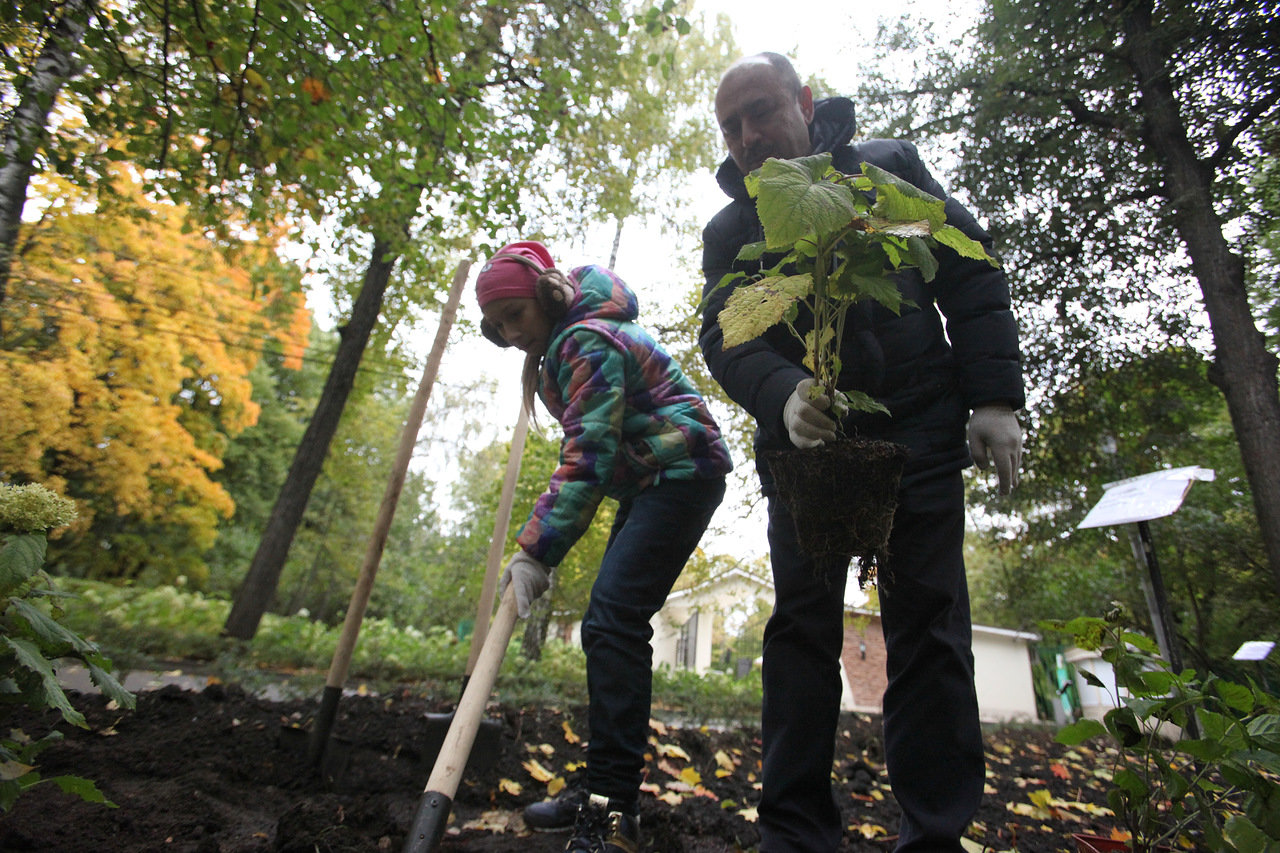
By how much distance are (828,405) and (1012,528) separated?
7.87 metres

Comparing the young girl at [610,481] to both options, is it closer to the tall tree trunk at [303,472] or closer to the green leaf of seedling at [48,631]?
the green leaf of seedling at [48,631]

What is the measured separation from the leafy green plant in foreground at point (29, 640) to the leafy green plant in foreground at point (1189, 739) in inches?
71.6

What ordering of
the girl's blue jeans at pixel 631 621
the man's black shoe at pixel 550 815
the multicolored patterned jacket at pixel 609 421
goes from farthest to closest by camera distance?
the man's black shoe at pixel 550 815 < the multicolored patterned jacket at pixel 609 421 < the girl's blue jeans at pixel 631 621

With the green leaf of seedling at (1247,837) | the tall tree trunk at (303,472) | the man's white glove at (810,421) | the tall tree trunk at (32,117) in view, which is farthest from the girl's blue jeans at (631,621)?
the tall tree trunk at (303,472)

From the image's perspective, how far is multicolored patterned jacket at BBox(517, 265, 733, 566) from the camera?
1.74 metres

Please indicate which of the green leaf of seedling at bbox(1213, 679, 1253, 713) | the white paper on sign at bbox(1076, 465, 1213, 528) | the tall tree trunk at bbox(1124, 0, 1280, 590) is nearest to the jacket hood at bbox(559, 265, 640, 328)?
the green leaf of seedling at bbox(1213, 679, 1253, 713)

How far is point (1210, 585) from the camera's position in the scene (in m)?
7.46

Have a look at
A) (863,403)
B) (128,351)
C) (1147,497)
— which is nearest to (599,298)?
(863,403)

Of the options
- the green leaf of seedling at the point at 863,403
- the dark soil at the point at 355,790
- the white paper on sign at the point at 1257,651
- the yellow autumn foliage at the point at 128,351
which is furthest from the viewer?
the yellow autumn foliage at the point at 128,351

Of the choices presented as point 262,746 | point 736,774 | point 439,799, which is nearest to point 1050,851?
point 736,774

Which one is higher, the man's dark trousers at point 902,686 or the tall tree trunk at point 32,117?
the tall tree trunk at point 32,117

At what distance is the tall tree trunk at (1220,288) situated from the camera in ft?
14.9

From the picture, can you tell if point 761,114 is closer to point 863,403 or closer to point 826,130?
point 826,130

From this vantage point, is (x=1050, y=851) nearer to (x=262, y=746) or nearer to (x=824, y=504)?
(x=824, y=504)
